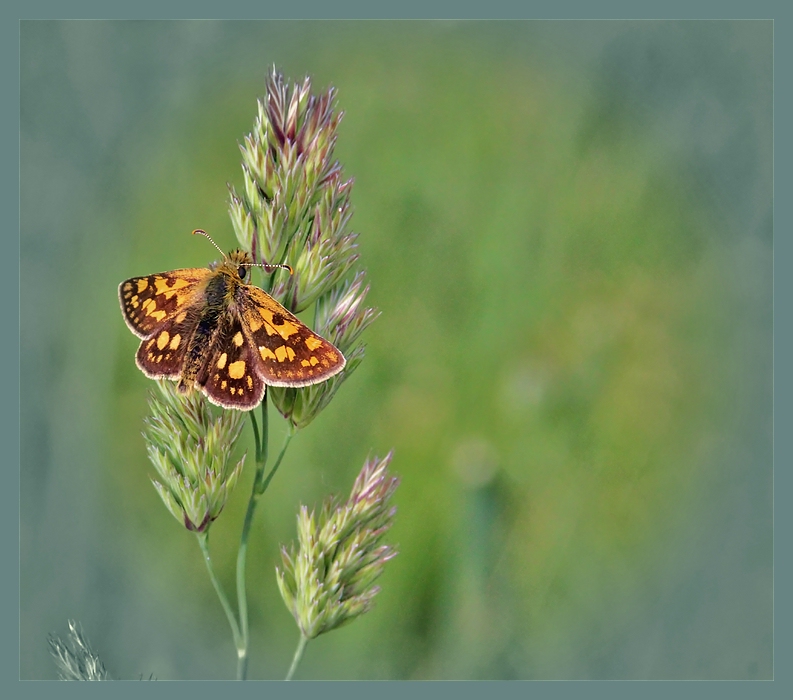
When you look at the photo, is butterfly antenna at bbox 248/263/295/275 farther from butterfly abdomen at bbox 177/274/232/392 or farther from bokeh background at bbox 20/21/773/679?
bokeh background at bbox 20/21/773/679

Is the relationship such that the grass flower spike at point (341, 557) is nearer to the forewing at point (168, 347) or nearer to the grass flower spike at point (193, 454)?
the grass flower spike at point (193, 454)

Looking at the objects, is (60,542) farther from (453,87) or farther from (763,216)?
(763,216)

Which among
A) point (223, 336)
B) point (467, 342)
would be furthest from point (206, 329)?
point (467, 342)

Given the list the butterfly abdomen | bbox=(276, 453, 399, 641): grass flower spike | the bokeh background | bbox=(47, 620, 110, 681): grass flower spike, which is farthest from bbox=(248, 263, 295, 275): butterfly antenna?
bbox=(47, 620, 110, 681): grass flower spike

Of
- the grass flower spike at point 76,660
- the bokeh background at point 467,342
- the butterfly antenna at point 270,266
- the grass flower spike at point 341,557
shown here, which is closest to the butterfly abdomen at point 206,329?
the butterfly antenna at point 270,266

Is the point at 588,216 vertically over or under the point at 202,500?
over

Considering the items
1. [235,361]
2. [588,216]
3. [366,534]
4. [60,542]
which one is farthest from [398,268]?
[60,542]
